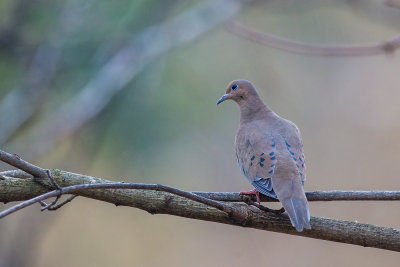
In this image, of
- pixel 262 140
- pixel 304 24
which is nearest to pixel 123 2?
pixel 304 24

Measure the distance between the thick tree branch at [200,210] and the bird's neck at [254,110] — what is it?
1.58 meters

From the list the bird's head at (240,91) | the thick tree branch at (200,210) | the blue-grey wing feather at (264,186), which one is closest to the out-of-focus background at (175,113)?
the bird's head at (240,91)

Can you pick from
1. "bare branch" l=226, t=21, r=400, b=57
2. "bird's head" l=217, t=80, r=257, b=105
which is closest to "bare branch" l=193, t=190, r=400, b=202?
"bare branch" l=226, t=21, r=400, b=57

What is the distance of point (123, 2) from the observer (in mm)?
7414

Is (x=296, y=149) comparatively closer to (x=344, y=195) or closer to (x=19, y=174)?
(x=344, y=195)

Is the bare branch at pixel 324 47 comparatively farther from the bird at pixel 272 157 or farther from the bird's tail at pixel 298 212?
the bird's tail at pixel 298 212

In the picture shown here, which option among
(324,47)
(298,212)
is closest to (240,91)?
(324,47)

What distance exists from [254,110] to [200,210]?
1909 millimetres

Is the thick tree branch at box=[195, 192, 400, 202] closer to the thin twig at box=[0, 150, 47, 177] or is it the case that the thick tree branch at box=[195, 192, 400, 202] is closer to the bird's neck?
the thin twig at box=[0, 150, 47, 177]

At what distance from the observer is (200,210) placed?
2.79 metres

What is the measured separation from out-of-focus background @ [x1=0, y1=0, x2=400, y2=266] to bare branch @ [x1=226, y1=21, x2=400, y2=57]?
1242mm

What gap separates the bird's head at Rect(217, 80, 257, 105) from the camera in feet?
15.6

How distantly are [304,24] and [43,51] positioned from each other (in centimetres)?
388

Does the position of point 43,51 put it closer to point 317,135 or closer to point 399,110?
point 317,135
